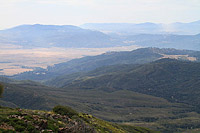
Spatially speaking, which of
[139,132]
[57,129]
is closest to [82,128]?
[57,129]

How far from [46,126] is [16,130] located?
392 cm

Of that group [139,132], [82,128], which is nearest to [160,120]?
[139,132]

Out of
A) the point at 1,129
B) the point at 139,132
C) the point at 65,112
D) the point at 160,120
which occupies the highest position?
the point at 1,129

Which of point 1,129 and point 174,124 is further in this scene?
point 174,124

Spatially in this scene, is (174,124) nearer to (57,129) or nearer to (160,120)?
(160,120)

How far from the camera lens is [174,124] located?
7047 inches

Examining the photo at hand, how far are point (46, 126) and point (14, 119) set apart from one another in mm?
4049

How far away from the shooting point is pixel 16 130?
90.3 ft

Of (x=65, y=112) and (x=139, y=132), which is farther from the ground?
(x=65, y=112)

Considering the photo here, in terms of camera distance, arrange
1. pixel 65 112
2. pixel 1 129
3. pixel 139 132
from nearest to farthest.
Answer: pixel 1 129 → pixel 65 112 → pixel 139 132

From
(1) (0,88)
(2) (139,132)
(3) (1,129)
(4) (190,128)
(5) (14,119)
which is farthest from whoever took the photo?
(4) (190,128)

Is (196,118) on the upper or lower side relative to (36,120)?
lower

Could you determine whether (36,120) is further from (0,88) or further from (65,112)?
(0,88)

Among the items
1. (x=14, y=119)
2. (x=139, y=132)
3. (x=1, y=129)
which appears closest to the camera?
(x=1, y=129)
